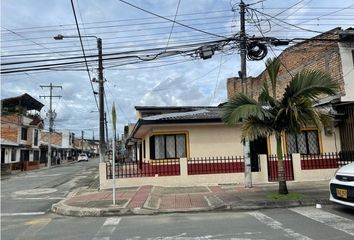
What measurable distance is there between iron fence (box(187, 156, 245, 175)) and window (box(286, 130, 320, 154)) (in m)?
2.67

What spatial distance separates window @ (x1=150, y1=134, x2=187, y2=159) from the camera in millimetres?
17891

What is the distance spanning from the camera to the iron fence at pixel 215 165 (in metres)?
17.3

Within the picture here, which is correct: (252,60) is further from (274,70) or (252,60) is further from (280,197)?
(280,197)

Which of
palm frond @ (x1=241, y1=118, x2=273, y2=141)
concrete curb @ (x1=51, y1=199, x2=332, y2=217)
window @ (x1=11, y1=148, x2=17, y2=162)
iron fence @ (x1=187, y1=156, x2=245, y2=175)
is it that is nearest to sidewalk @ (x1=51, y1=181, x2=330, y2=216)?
concrete curb @ (x1=51, y1=199, x2=332, y2=217)

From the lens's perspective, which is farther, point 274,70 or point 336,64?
point 336,64

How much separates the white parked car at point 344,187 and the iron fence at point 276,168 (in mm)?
7614

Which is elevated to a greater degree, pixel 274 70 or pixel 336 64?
pixel 336 64

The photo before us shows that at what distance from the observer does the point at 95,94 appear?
25.8 metres

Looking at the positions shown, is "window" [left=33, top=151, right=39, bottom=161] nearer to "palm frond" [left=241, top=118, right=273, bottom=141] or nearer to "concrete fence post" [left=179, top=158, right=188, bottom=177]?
"concrete fence post" [left=179, top=158, right=188, bottom=177]

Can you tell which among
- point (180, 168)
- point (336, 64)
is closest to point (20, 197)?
point (180, 168)

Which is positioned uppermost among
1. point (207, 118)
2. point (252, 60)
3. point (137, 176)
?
point (252, 60)

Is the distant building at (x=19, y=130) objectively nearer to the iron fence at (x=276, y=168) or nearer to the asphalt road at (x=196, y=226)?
the iron fence at (x=276, y=168)

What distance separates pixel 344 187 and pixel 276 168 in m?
8.54

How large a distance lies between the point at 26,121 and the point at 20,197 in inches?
1410
